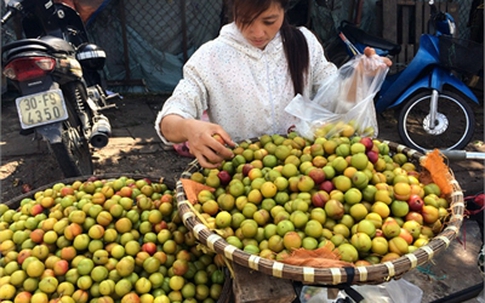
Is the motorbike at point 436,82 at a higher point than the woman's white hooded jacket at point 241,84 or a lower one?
lower

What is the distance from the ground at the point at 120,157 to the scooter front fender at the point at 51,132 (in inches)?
35.2

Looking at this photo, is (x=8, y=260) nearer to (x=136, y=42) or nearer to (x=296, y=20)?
(x=136, y=42)

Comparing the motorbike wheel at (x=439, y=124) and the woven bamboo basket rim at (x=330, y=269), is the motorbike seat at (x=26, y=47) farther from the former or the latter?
the motorbike wheel at (x=439, y=124)

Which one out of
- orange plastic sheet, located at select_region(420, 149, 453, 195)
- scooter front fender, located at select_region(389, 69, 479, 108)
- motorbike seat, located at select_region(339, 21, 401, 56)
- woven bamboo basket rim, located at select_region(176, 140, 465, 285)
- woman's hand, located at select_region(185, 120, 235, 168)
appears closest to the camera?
woven bamboo basket rim, located at select_region(176, 140, 465, 285)

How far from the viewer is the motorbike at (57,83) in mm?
2844

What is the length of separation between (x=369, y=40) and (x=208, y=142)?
14.8 ft

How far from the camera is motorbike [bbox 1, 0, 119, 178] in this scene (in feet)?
9.33

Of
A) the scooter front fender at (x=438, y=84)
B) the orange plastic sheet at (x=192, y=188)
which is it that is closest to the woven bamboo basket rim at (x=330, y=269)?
the orange plastic sheet at (x=192, y=188)

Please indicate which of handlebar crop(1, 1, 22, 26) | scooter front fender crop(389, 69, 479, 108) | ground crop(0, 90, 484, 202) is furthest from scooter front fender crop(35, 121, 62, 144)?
scooter front fender crop(389, 69, 479, 108)

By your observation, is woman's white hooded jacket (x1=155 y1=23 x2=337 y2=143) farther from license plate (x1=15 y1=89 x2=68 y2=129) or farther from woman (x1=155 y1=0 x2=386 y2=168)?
license plate (x1=15 y1=89 x2=68 y2=129)

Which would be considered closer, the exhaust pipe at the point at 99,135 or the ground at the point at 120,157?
the exhaust pipe at the point at 99,135

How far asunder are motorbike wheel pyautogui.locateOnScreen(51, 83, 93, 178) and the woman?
1.31 m

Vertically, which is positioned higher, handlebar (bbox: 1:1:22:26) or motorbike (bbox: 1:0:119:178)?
handlebar (bbox: 1:1:22:26)

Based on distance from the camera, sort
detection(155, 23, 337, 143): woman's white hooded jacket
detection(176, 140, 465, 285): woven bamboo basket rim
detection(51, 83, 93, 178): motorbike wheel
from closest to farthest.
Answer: detection(176, 140, 465, 285): woven bamboo basket rim < detection(155, 23, 337, 143): woman's white hooded jacket < detection(51, 83, 93, 178): motorbike wheel
